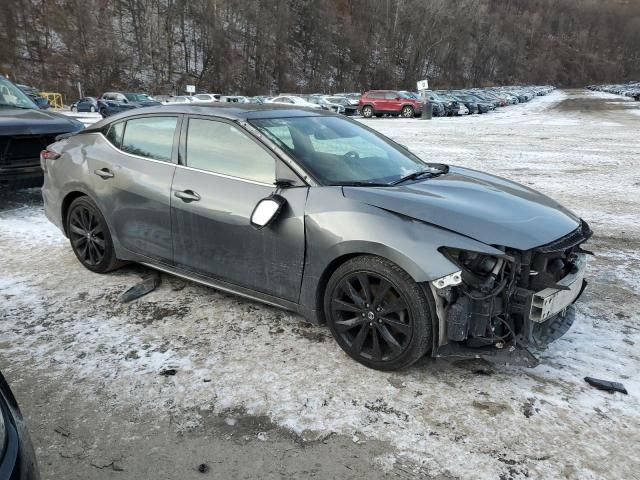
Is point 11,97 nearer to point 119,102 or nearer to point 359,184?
point 359,184

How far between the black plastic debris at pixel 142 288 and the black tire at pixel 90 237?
0.33m

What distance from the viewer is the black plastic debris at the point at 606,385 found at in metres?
2.99

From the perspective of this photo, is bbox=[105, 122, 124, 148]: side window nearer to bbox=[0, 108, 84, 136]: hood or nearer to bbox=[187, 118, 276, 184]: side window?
bbox=[187, 118, 276, 184]: side window

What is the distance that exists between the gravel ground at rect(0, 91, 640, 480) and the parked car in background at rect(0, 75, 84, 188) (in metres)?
2.29

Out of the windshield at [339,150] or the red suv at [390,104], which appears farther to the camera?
the red suv at [390,104]

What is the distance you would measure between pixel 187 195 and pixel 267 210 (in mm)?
Answer: 786

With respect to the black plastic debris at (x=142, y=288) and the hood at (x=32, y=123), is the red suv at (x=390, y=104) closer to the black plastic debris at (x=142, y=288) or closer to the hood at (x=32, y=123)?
the hood at (x=32, y=123)

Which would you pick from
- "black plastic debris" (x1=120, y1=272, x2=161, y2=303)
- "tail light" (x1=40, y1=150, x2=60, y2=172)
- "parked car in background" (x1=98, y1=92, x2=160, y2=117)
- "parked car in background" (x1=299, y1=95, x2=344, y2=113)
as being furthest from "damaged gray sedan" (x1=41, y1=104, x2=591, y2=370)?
"parked car in background" (x1=299, y1=95, x2=344, y2=113)

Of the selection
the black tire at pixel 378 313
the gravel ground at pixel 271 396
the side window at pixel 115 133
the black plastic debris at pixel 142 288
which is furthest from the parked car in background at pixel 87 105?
the black tire at pixel 378 313

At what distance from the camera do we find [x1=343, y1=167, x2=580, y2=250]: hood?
294cm

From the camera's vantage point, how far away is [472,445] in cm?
256

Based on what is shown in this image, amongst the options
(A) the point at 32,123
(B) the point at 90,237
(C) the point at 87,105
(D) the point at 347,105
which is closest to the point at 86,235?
(B) the point at 90,237

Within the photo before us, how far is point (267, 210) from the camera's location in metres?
3.33

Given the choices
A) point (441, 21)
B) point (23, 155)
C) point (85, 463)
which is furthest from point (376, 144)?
point (441, 21)
